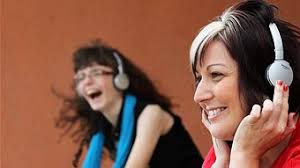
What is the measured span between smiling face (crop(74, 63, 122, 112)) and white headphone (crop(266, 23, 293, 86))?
7.67 feet

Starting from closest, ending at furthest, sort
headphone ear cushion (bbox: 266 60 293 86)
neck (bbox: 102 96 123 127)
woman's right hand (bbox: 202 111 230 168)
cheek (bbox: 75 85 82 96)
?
headphone ear cushion (bbox: 266 60 293 86) < woman's right hand (bbox: 202 111 230 168) < neck (bbox: 102 96 123 127) < cheek (bbox: 75 85 82 96)

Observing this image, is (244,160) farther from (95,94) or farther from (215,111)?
(95,94)

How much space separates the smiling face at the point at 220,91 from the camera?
1478 mm

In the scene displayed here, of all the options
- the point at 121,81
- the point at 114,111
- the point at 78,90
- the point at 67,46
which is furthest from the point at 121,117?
the point at 67,46

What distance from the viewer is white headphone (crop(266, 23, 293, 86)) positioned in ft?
4.71

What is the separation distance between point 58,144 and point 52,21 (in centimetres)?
60

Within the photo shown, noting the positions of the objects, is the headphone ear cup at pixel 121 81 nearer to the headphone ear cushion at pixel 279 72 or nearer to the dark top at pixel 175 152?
the dark top at pixel 175 152

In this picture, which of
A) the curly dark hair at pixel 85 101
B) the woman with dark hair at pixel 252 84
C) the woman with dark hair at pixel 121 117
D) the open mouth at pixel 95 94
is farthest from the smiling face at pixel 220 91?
the open mouth at pixel 95 94

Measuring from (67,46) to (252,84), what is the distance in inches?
104

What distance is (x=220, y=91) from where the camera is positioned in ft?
4.86

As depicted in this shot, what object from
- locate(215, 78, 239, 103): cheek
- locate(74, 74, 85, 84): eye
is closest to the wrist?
locate(215, 78, 239, 103): cheek

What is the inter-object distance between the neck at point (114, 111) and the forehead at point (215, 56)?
2.25m

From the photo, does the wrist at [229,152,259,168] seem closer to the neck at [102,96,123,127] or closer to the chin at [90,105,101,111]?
the neck at [102,96,123,127]

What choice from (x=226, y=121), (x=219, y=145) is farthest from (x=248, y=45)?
(x=219, y=145)
